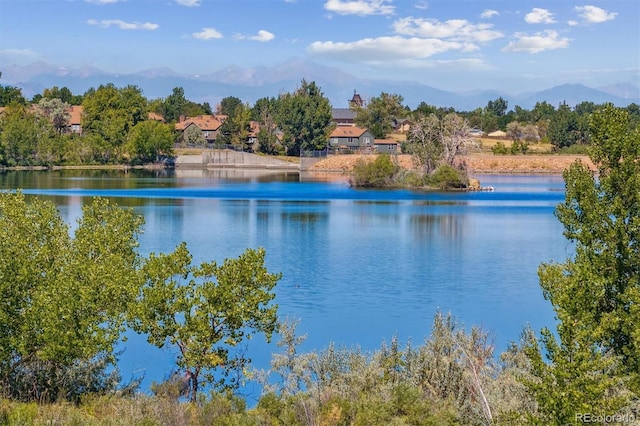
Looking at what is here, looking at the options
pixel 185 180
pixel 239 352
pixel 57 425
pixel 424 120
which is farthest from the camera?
pixel 185 180

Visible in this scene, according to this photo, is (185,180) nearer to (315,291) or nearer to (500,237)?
(500,237)

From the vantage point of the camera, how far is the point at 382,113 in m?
142

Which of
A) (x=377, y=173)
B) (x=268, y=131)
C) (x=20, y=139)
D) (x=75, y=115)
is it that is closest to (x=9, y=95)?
(x=75, y=115)

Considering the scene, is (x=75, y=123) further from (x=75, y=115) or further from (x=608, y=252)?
(x=608, y=252)

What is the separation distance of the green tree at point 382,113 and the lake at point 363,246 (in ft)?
159

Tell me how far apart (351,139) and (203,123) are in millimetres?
30833

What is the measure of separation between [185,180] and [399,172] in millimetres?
28560

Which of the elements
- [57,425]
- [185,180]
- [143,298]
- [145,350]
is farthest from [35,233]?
[185,180]

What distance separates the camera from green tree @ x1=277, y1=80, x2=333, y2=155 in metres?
125

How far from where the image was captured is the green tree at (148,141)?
123688 mm

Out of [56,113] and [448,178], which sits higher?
[56,113]

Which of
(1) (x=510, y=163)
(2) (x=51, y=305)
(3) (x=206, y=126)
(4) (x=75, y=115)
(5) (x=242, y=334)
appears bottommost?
(5) (x=242, y=334)

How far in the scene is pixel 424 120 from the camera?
300 ft

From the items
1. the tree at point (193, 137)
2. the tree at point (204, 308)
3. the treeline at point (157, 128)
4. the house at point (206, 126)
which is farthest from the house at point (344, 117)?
the tree at point (204, 308)
